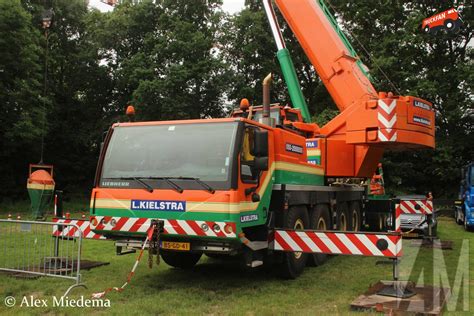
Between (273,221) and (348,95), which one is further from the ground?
(348,95)

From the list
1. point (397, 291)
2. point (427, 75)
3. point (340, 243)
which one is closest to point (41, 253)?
point (340, 243)

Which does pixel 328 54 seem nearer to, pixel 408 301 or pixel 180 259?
pixel 180 259

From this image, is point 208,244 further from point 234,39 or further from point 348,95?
point 234,39

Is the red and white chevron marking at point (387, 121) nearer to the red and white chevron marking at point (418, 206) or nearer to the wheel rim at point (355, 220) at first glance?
the wheel rim at point (355, 220)

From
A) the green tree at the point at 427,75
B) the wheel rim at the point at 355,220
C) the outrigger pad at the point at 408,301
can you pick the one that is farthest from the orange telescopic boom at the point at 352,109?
the green tree at the point at 427,75

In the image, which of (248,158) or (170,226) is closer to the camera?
(170,226)

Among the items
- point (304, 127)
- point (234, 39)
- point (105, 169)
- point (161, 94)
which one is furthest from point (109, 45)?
point (105, 169)

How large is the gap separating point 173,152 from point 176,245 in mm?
1328

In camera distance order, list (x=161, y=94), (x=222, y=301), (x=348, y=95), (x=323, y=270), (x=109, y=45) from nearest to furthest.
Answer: (x=222, y=301) → (x=323, y=270) → (x=348, y=95) → (x=161, y=94) → (x=109, y=45)

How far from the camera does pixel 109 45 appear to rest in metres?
30.2

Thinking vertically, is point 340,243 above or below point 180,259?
above

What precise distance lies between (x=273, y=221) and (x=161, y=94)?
67.6 ft

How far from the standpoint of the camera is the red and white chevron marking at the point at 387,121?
8.76m

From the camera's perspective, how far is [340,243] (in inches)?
270
